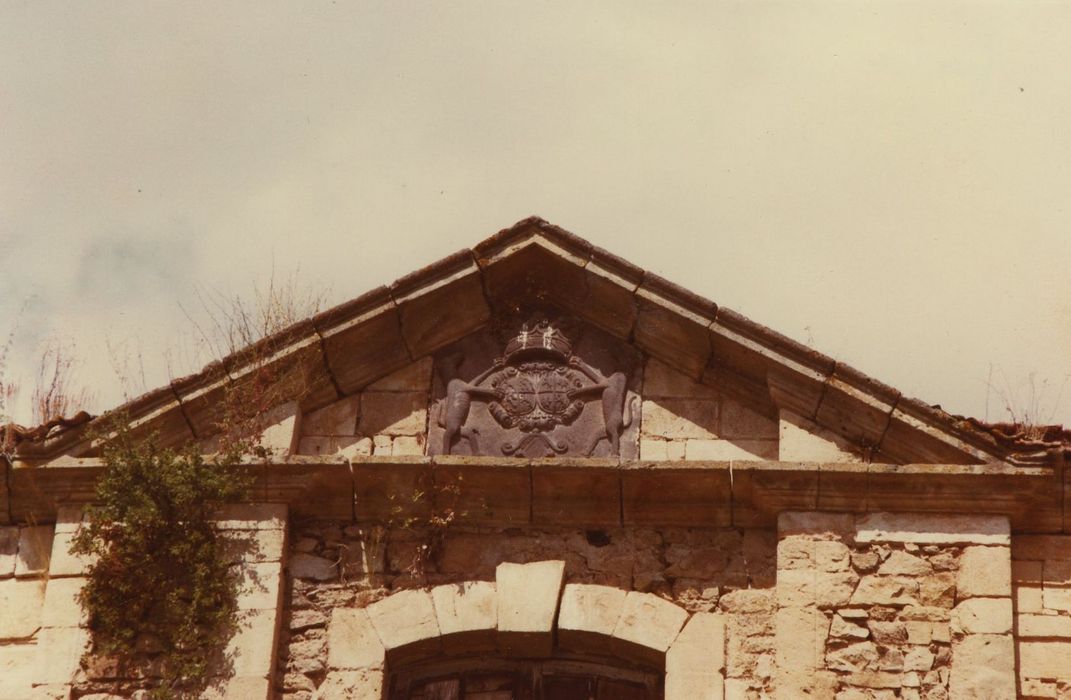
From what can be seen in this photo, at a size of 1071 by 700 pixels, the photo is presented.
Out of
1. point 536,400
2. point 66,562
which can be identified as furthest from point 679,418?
point 66,562

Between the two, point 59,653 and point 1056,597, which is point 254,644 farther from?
point 1056,597

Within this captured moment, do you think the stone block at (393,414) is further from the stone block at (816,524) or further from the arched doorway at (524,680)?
the stone block at (816,524)

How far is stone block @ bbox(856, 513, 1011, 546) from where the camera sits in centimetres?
1038

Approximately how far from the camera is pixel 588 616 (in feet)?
34.1

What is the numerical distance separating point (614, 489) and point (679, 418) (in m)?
0.69

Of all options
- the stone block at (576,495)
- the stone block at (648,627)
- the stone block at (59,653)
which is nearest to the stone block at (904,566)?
the stone block at (648,627)

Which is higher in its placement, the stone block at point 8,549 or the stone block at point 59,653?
the stone block at point 8,549

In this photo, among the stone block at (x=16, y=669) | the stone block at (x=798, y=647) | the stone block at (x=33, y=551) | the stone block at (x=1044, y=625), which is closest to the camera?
the stone block at (x=798, y=647)

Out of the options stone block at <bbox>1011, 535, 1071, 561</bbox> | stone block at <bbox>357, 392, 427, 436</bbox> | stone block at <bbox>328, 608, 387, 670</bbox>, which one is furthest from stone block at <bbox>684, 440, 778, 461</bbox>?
stone block at <bbox>328, 608, 387, 670</bbox>

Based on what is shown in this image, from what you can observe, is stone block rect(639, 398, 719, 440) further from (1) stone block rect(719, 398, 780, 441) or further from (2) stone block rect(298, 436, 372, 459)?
(2) stone block rect(298, 436, 372, 459)

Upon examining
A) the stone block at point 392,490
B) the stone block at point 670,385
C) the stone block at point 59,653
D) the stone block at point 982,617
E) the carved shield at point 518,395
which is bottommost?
the stone block at point 59,653

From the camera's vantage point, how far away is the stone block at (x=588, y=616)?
34.0 feet

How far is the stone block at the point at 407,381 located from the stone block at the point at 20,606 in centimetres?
200

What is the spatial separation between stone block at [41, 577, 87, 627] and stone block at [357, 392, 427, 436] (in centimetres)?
169
